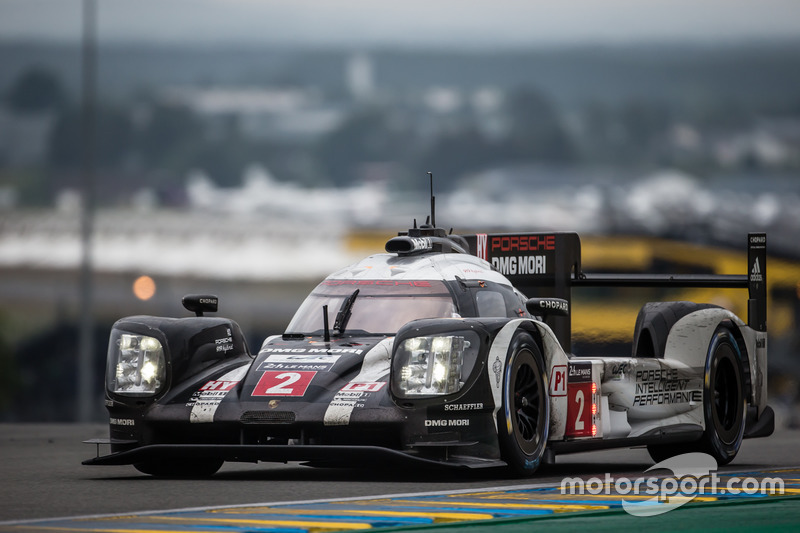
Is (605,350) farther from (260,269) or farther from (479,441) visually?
(260,269)

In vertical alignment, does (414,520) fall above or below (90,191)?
below

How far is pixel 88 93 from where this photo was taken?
29266 mm

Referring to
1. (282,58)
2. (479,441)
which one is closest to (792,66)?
(282,58)

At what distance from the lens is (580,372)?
11781 mm

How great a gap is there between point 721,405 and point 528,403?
10.9 ft

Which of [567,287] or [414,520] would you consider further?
[567,287]

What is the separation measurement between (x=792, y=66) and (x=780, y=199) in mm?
14289

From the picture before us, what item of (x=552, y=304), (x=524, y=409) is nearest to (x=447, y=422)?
(x=524, y=409)

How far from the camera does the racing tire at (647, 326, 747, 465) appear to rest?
13.4 meters

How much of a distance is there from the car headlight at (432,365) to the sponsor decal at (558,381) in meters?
1.09

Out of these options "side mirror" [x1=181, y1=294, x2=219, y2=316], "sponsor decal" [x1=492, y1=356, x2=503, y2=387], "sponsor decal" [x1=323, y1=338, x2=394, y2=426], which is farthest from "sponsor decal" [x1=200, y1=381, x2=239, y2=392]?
"sponsor decal" [x1=492, y1=356, x2=503, y2=387]

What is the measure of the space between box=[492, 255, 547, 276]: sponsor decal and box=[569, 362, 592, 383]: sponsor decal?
2.50 metres

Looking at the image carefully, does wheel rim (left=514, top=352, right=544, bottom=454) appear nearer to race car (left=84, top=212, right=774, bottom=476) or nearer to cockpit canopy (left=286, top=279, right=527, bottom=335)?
race car (left=84, top=212, right=774, bottom=476)

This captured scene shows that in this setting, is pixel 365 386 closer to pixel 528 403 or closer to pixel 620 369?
pixel 528 403
